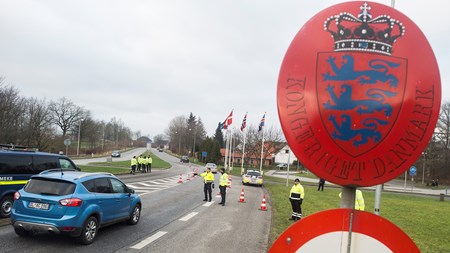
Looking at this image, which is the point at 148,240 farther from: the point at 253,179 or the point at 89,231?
the point at 253,179

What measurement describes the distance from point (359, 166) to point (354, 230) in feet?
1.00

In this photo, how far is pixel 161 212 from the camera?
14828mm

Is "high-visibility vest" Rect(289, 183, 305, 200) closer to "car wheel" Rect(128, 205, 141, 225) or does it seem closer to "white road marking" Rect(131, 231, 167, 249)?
"white road marking" Rect(131, 231, 167, 249)

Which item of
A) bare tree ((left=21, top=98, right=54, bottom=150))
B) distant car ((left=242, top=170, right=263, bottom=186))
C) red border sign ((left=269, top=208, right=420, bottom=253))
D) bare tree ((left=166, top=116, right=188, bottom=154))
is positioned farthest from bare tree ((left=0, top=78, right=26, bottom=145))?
bare tree ((left=166, top=116, right=188, bottom=154))

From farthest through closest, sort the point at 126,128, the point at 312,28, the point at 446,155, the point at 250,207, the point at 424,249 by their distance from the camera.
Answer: the point at 126,128, the point at 446,155, the point at 250,207, the point at 424,249, the point at 312,28

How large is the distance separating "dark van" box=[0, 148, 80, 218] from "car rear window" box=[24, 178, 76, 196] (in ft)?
9.29

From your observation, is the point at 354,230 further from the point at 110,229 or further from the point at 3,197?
the point at 3,197

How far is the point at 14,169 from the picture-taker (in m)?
11.8

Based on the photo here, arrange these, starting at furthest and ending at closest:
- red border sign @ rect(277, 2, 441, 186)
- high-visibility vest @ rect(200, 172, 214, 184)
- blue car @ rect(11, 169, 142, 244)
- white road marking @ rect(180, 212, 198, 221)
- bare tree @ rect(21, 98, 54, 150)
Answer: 1. bare tree @ rect(21, 98, 54, 150)
2. high-visibility vest @ rect(200, 172, 214, 184)
3. white road marking @ rect(180, 212, 198, 221)
4. blue car @ rect(11, 169, 142, 244)
5. red border sign @ rect(277, 2, 441, 186)

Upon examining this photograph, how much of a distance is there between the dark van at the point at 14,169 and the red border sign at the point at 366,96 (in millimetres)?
12551

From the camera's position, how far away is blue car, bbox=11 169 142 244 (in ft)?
28.8

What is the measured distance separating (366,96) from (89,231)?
31.0ft

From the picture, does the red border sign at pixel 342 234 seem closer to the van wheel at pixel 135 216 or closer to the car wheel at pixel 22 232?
the car wheel at pixel 22 232

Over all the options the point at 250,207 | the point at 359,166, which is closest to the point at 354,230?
the point at 359,166
